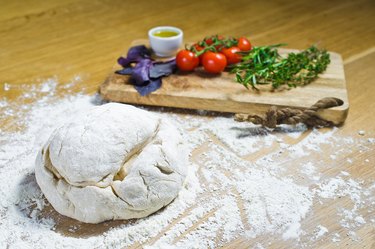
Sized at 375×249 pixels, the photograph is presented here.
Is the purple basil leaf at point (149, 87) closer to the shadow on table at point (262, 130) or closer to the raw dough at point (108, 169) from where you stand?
the shadow on table at point (262, 130)

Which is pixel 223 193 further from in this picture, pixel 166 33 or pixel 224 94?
pixel 166 33

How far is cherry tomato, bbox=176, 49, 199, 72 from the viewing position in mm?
2217

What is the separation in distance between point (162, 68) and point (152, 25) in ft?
2.58

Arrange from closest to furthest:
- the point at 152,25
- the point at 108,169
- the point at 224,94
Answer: the point at 108,169
the point at 224,94
the point at 152,25

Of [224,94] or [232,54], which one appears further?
[232,54]

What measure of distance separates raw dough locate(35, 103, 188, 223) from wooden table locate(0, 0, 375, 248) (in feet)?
2.00

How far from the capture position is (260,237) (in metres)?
1.46

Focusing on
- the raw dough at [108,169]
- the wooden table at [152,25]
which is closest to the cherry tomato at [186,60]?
the wooden table at [152,25]

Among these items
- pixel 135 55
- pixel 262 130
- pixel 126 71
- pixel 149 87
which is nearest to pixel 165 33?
pixel 135 55

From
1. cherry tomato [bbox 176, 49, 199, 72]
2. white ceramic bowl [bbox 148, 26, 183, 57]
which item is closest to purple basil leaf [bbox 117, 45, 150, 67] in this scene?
white ceramic bowl [bbox 148, 26, 183, 57]

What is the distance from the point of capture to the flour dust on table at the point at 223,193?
1.45 m

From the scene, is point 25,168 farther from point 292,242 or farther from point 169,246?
point 292,242

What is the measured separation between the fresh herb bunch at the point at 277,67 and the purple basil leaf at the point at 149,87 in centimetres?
39

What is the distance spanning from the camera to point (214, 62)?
220 centimetres
